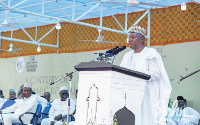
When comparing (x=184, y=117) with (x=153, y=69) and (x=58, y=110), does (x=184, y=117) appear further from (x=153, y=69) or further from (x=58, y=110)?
(x=153, y=69)

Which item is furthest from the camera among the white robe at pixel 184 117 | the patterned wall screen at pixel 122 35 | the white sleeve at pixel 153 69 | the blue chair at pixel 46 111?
the patterned wall screen at pixel 122 35

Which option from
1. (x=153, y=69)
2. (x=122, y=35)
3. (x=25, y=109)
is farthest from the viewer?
(x=122, y=35)

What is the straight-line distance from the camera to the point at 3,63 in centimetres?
1956

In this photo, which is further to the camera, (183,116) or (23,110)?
(183,116)

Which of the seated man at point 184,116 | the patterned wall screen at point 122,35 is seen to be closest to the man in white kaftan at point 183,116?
the seated man at point 184,116

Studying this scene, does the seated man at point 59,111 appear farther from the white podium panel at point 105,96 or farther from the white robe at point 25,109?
the white podium panel at point 105,96

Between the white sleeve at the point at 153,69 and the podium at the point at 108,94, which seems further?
the white sleeve at the point at 153,69

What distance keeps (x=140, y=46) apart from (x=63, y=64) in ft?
41.3

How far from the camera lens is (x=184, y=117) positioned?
1134cm

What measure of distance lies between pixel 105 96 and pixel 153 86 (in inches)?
35.7

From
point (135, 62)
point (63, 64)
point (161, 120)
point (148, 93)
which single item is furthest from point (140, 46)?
point (63, 64)

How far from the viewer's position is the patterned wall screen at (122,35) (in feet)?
42.7

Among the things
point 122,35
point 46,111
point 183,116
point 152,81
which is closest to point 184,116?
point 183,116

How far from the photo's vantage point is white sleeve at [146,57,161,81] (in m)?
4.01
